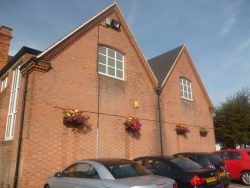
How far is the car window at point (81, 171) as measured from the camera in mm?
6691

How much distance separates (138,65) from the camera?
54.2ft

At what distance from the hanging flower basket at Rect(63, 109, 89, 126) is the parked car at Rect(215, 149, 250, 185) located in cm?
753

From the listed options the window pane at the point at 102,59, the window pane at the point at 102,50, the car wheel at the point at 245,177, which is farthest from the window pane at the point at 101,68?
the car wheel at the point at 245,177

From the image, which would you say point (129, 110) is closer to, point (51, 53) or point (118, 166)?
point (51, 53)

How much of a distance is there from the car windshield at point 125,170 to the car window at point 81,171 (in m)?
0.41

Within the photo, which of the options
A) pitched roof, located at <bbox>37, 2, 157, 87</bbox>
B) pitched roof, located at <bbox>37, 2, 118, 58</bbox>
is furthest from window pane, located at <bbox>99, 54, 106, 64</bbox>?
pitched roof, located at <bbox>37, 2, 118, 58</bbox>

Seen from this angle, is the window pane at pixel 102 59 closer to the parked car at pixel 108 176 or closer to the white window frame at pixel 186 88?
the white window frame at pixel 186 88

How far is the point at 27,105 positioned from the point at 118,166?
5.92 metres

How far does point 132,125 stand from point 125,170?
24.1 feet

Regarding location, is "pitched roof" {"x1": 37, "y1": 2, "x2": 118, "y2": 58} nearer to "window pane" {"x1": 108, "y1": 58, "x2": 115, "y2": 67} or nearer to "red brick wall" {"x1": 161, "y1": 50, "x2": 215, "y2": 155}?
"window pane" {"x1": 108, "y1": 58, "x2": 115, "y2": 67}

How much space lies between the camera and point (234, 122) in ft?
83.8

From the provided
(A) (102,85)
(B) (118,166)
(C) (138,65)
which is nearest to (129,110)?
(A) (102,85)

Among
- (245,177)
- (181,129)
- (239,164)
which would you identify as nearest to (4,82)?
(181,129)

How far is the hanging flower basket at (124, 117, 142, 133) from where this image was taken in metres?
14.1
